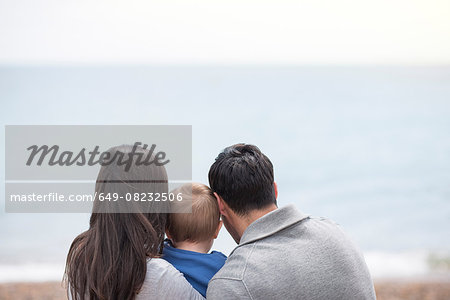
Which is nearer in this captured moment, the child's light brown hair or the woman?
the woman

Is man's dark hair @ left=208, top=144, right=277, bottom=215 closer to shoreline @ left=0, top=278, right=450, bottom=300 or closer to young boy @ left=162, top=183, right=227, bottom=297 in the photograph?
young boy @ left=162, top=183, right=227, bottom=297

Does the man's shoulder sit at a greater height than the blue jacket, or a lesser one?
greater

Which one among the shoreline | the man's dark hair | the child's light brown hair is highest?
the man's dark hair

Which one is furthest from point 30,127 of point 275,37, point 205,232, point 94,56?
point 205,232

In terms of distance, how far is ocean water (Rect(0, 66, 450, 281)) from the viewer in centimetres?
1067

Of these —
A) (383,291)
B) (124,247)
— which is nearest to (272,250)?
(124,247)

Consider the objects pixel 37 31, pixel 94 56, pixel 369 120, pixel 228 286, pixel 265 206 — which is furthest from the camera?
pixel 369 120

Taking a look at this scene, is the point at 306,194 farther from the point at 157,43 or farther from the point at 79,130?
the point at 79,130

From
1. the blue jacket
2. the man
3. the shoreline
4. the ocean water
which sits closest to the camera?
the man

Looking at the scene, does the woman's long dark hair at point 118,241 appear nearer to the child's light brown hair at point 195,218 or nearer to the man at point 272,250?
the child's light brown hair at point 195,218

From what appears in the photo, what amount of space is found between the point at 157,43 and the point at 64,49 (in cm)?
181

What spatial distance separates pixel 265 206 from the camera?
145cm

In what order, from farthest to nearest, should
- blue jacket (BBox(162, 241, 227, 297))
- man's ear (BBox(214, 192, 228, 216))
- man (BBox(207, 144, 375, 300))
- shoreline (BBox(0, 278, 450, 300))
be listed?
1. shoreline (BBox(0, 278, 450, 300))
2. man's ear (BBox(214, 192, 228, 216))
3. blue jacket (BBox(162, 241, 227, 297))
4. man (BBox(207, 144, 375, 300))

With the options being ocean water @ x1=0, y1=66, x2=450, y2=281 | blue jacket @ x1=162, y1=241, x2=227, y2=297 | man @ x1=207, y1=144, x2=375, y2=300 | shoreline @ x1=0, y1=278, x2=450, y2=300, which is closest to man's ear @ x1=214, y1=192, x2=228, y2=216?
man @ x1=207, y1=144, x2=375, y2=300
